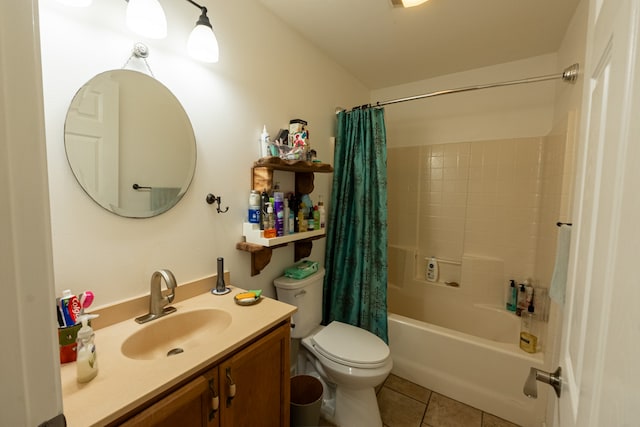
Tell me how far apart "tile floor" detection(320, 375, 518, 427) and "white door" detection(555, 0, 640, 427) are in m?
1.26

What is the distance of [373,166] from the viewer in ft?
6.54

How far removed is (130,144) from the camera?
101cm

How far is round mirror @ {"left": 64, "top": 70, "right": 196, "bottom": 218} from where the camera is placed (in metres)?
0.88

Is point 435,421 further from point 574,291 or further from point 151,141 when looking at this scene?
point 151,141

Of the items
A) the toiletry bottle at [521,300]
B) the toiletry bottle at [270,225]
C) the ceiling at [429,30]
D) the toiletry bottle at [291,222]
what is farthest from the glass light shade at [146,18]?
the toiletry bottle at [521,300]

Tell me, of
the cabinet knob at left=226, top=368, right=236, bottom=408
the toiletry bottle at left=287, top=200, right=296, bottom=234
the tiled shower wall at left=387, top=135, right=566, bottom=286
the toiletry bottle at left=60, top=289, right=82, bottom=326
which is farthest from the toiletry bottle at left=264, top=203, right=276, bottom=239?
the tiled shower wall at left=387, top=135, right=566, bottom=286

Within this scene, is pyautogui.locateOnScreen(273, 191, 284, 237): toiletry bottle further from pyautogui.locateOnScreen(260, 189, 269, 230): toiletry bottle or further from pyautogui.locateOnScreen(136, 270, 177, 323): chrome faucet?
pyautogui.locateOnScreen(136, 270, 177, 323): chrome faucet

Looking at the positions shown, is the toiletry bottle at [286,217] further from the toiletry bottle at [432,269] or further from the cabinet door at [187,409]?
the toiletry bottle at [432,269]

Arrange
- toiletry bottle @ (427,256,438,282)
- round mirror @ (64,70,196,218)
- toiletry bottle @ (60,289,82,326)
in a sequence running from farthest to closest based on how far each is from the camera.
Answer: toiletry bottle @ (427,256,438,282) < round mirror @ (64,70,196,218) < toiletry bottle @ (60,289,82,326)

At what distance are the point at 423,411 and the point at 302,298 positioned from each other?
1.06 meters

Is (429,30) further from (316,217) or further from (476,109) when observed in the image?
(316,217)

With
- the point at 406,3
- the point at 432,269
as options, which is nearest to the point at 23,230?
the point at 406,3

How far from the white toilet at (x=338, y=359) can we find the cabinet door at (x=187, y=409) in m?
0.74

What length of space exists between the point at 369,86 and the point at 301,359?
2467 millimetres
